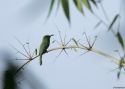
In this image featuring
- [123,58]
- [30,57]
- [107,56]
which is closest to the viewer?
[123,58]

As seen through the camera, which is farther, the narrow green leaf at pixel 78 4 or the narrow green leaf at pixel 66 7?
the narrow green leaf at pixel 78 4

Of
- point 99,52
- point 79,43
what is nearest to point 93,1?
point 99,52

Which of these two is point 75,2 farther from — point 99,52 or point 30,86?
point 30,86

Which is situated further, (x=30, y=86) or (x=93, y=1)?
(x=93, y=1)

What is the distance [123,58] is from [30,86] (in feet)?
2.70

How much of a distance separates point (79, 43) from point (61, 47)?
15cm

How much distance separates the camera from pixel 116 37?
3.28 feet

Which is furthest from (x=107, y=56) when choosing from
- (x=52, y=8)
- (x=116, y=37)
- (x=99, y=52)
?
(x=52, y=8)

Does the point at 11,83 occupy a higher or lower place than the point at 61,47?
higher

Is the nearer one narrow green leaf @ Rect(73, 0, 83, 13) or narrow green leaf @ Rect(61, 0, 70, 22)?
narrow green leaf @ Rect(61, 0, 70, 22)

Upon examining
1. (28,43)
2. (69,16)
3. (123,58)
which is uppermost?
(69,16)

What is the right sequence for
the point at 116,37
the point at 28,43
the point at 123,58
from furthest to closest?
1. the point at 28,43
2. the point at 123,58
3. the point at 116,37

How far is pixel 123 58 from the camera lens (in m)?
1.14

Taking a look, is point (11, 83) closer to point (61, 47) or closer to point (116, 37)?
point (116, 37)
